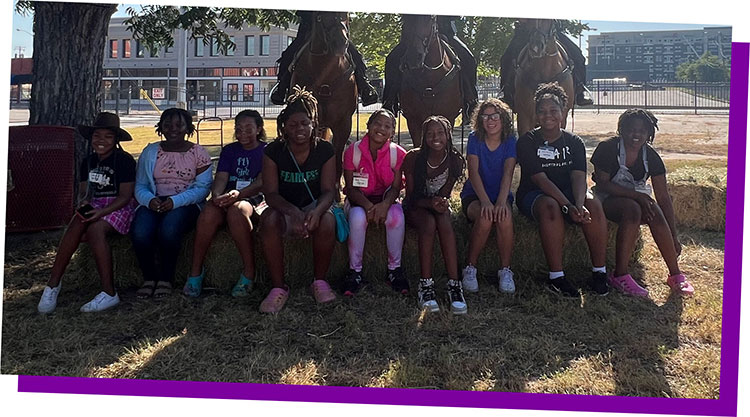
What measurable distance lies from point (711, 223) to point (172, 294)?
5726mm

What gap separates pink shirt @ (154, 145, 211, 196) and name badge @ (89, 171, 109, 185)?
1.14ft

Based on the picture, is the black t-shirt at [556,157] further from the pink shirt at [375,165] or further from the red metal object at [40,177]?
the red metal object at [40,177]

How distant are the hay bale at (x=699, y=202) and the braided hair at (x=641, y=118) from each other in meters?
2.24

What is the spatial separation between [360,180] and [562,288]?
5.65 ft

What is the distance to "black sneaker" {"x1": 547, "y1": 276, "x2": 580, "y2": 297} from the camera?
424 cm

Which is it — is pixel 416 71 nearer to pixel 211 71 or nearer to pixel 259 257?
pixel 259 257

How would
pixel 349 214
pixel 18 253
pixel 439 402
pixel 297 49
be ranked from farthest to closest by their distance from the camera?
pixel 297 49, pixel 18 253, pixel 349 214, pixel 439 402

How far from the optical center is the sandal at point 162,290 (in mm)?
4246

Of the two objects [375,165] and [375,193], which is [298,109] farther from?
[375,193]

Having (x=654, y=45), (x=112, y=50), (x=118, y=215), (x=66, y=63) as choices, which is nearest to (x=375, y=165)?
(x=118, y=215)

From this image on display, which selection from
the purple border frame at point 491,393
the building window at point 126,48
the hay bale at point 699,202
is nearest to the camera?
the purple border frame at point 491,393

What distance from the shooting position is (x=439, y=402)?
9.41ft

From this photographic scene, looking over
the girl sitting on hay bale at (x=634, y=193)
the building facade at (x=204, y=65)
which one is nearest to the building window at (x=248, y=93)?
the building facade at (x=204, y=65)

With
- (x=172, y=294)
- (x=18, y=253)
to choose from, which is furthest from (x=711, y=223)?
(x=18, y=253)
